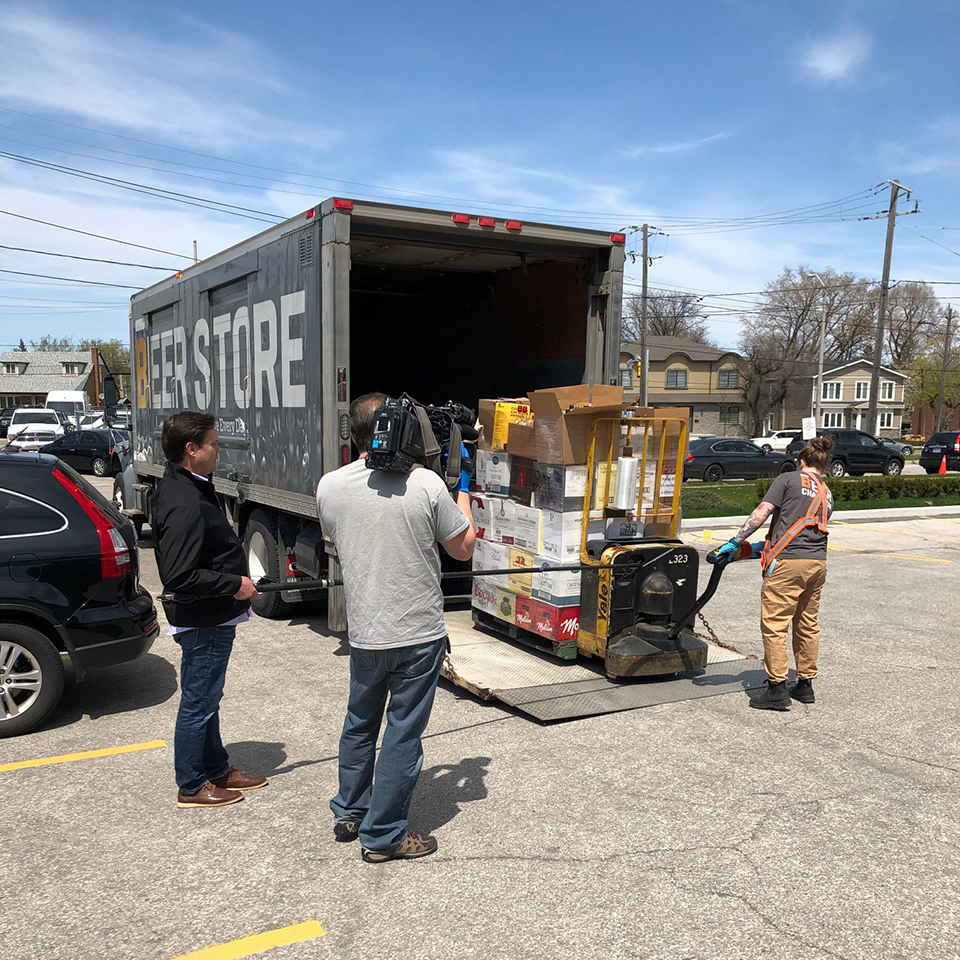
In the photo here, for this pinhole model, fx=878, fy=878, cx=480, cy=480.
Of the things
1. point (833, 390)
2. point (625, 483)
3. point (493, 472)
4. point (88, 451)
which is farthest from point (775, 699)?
point (833, 390)

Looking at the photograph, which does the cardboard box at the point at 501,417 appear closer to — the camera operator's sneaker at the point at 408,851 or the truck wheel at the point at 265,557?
the truck wheel at the point at 265,557

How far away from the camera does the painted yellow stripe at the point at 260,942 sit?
3.07 metres

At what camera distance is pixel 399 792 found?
363 centimetres

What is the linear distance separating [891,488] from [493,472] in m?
17.1

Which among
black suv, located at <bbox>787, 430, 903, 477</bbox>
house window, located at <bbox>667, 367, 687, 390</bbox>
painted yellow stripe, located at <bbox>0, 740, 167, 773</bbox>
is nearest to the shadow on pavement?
painted yellow stripe, located at <bbox>0, 740, 167, 773</bbox>

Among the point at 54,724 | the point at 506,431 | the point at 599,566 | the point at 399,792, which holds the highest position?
the point at 506,431

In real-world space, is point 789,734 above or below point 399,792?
below

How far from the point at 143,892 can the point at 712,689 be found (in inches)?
157

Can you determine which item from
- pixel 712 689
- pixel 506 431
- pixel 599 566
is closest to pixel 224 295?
pixel 506 431

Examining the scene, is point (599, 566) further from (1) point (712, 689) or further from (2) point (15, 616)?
(2) point (15, 616)

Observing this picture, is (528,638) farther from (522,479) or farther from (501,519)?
(522,479)

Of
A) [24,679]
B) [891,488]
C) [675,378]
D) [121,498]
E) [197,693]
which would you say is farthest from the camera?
[675,378]

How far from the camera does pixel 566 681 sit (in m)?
6.08

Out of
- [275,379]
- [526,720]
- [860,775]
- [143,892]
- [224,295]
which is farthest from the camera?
[224,295]
